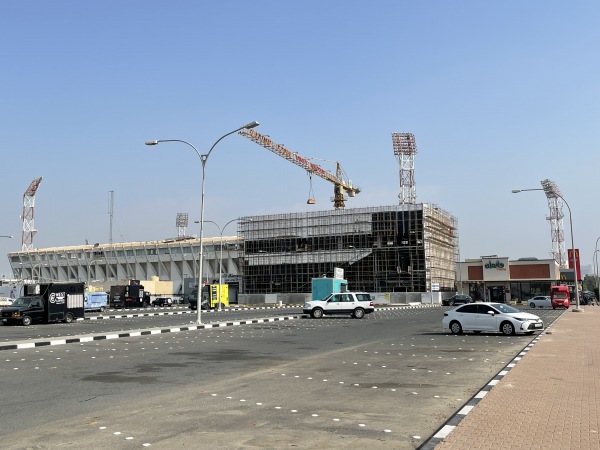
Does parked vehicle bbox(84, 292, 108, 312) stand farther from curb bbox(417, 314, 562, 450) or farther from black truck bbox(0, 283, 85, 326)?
curb bbox(417, 314, 562, 450)

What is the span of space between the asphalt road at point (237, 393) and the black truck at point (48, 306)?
14442mm

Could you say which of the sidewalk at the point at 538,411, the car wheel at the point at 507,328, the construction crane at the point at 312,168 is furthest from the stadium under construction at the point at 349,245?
the sidewalk at the point at 538,411

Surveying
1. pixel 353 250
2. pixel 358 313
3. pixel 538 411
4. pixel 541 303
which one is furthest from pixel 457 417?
pixel 353 250

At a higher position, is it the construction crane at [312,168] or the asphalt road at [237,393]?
the construction crane at [312,168]

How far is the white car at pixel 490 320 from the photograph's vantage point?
2316 cm

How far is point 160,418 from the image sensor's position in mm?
8047

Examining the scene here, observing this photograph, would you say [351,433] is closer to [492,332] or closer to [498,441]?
[498,441]

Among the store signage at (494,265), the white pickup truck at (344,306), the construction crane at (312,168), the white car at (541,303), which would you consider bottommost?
the white car at (541,303)

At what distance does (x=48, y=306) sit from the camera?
32312 millimetres

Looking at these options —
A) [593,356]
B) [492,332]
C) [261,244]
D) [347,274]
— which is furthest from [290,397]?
[261,244]

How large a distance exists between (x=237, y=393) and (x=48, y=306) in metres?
25.6

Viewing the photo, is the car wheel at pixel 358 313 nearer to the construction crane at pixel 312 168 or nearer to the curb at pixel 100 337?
the curb at pixel 100 337

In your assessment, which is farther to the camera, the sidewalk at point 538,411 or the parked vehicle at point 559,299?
the parked vehicle at point 559,299

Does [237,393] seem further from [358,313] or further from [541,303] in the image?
[541,303]
